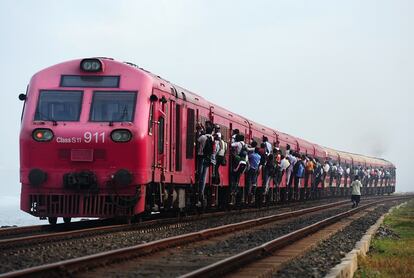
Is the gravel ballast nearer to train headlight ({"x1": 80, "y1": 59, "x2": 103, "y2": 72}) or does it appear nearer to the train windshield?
the train windshield

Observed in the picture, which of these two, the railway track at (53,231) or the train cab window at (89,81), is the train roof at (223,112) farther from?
the railway track at (53,231)

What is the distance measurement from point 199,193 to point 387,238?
18.8 feet

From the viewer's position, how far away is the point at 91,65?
15273 mm

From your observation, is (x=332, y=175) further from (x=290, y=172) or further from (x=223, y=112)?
(x=223, y=112)

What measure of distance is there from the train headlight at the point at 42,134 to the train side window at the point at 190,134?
467 centimetres

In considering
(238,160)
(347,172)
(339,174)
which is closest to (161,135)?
(238,160)

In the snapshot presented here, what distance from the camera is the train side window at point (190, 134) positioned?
733 inches

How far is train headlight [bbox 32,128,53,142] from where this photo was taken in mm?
14516

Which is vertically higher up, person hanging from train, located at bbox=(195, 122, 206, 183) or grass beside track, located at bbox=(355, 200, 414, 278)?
person hanging from train, located at bbox=(195, 122, 206, 183)

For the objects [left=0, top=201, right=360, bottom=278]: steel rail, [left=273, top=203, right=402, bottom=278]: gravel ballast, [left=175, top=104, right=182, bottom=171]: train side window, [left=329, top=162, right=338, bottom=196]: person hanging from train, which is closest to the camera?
[left=0, top=201, right=360, bottom=278]: steel rail

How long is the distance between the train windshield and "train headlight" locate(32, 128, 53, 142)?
2.84 ft

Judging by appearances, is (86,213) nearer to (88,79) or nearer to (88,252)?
(88,79)

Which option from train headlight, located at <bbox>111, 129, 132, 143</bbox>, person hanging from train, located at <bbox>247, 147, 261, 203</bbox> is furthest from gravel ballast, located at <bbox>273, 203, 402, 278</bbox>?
person hanging from train, located at <bbox>247, 147, 261, 203</bbox>

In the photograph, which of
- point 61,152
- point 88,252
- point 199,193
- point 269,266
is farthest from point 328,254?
point 199,193
